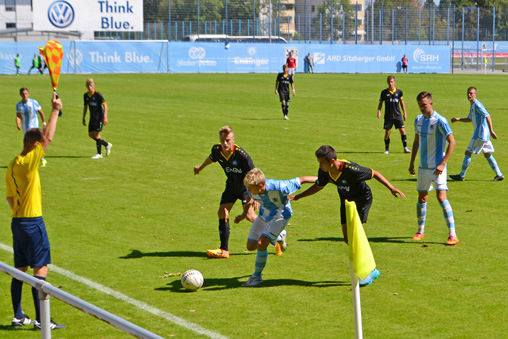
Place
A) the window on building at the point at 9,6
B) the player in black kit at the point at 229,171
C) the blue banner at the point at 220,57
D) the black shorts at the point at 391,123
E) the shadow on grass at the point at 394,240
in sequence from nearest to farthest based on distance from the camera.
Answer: the player in black kit at the point at 229,171 → the shadow on grass at the point at 394,240 → the black shorts at the point at 391,123 → the blue banner at the point at 220,57 → the window on building at the point at 9,6

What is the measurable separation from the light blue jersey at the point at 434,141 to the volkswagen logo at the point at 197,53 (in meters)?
56.5

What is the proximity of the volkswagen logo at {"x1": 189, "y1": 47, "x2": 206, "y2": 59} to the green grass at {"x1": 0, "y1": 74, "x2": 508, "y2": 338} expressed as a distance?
137 feet

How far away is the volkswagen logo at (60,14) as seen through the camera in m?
70.2

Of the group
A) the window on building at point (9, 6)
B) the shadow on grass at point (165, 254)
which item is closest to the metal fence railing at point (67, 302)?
the shadow on grass at point (165, 254)

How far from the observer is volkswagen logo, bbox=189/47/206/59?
66.1m

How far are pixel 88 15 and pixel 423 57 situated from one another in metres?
33.8

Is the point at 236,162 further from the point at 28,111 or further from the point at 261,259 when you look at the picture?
the point at 28,111

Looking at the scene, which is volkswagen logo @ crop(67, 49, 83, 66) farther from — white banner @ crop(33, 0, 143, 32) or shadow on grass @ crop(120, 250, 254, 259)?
shadow on grass @ crop(120, 250, 254, 259)

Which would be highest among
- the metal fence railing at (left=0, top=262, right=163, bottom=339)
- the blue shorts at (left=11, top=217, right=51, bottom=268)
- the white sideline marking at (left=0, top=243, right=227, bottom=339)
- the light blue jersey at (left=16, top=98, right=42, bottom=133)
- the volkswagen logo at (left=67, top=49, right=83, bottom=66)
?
the volkswagen logo at (left=67, top=49, right=83, bottom=66)

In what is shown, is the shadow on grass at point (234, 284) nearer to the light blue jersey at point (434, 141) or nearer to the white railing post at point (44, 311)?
the light blue jersey at point (434, 141)

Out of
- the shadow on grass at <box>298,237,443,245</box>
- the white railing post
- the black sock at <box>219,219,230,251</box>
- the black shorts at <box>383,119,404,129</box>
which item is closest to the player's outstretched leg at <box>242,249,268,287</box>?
the black sock at <box>219,219,230,251</box>

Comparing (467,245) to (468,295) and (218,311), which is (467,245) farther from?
(218,311)

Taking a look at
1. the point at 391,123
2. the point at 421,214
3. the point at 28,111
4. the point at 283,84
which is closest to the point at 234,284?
the point at 421,214

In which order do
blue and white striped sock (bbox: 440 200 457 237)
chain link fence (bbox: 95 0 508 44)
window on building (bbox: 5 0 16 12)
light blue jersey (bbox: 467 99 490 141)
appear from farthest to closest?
window on building (bbox: 5 0 16 12), chain link fence (bbox: 95 0 508 44), light blue jersey (bbox: 467 99 490 141), blue and white striped sock (bbox: 440 200 457 237)
